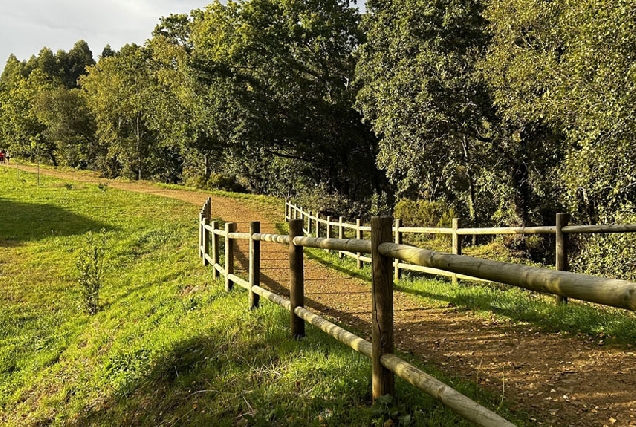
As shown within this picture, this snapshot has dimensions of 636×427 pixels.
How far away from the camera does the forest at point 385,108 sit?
10891mm

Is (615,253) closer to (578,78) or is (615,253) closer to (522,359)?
(578,78)

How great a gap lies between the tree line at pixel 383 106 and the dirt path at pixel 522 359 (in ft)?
19.3

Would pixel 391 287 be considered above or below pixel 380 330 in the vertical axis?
above

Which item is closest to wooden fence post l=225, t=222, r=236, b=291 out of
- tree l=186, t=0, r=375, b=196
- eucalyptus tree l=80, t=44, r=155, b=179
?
tree l=186, t=0, r=375, b=196

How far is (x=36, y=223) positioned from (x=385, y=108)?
49.8 feet

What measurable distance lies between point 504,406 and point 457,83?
13655mm

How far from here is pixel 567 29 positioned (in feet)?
38.4

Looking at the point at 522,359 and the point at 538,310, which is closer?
the point at 522,359

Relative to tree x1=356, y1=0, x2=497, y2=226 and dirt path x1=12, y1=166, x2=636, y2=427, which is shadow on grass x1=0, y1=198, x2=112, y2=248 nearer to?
tree x1=356, y1=0, x2=497, y2=226

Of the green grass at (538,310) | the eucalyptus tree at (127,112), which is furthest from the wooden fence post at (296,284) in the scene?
the eucalyptus tree at (127,112)

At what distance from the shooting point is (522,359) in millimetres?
4789

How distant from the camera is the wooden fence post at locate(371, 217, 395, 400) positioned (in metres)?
3.35

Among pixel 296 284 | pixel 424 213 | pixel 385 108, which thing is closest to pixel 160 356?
pixel 296 284

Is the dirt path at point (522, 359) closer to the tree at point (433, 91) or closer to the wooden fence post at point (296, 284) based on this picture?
the wooden fence post at point (296, 284)
